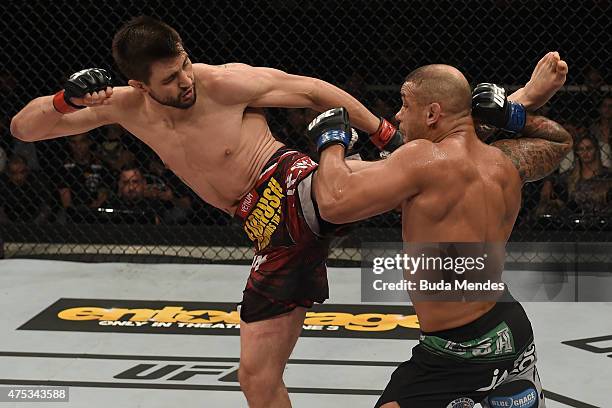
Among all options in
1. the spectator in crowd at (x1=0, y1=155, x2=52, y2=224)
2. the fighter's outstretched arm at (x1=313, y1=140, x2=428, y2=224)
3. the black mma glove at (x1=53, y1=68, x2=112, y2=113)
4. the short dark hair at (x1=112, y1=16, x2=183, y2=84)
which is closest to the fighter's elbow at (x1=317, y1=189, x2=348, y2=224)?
the fighter's outstretched arm at (x1=313, y1=140, x2=428, y2=224)

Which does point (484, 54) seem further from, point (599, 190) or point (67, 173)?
point (67, 173)

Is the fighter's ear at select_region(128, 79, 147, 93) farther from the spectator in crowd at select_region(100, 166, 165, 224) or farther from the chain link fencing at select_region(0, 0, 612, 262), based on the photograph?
the spectator in crowd at select_region(100, 166, 165, 224)

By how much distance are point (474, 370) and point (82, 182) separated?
3.74 metres

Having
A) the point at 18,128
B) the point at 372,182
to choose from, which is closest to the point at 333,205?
the point at 372,182

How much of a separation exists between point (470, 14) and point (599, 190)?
127 centimetres

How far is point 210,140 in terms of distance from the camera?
2.49 metres

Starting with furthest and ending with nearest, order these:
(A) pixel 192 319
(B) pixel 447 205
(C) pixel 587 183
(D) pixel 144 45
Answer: (C) pixel 587 183, (A) pixel 192 319, (D) pixel 144 45, (B) pixel 447 205

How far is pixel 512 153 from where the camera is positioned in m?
2.13

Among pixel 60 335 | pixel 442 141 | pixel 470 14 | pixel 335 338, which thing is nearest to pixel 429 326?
pixel 442 141

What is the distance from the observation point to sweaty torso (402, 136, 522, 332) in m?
1.97

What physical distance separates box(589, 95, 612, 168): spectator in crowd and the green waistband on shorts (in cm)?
311

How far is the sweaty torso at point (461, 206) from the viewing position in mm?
1967

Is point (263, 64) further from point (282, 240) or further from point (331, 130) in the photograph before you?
point (331, 130)

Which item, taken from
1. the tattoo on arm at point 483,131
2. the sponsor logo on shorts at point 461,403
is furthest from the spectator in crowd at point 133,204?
the sponsor logo on shorts at point 461,403
